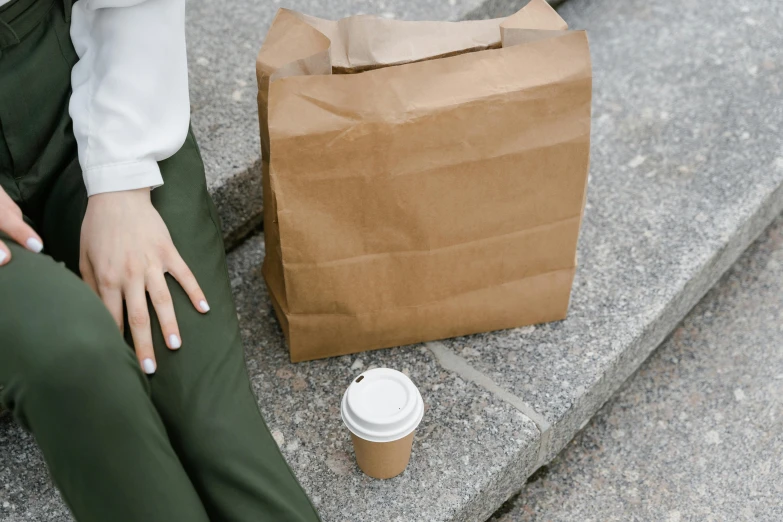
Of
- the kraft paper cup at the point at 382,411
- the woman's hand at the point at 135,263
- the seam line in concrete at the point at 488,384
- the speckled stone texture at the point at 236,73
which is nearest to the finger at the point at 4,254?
the woman's hand at the point at 135,263

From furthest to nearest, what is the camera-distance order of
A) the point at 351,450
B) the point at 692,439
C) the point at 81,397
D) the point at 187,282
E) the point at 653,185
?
the point at 653,185
the point at 692,439
the point at 351,450
the point at 187,282
the point at 81,397

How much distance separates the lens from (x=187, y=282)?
971 millimetres

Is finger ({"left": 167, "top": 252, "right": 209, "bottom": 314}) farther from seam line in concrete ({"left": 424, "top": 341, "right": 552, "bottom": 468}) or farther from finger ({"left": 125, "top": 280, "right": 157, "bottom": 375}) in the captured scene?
seam line in concrete ({"left": 424, "top": 341, "right": 552, "bottom": 468})

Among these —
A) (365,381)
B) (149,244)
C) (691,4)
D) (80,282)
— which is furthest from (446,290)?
(691,4)

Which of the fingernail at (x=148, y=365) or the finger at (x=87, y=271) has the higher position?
the finger at (x=87, y=271)

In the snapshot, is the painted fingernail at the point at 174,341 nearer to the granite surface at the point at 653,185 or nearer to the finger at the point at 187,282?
the finger at the point at 187,282

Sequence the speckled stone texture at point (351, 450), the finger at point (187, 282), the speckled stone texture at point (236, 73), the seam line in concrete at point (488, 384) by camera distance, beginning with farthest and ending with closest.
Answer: the speckled stone texture at point (236, 73), the seam line in concrete at point (488, 384), the speckled stone texture at point (351, 450), the finger at point (187, 282)

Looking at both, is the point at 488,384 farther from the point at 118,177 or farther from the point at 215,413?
the point at 118,177

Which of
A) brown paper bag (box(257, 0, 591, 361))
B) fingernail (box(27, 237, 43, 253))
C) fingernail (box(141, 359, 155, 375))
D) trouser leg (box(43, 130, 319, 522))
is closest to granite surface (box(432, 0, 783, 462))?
brown paper bag (box(257, 0, 591, 361))

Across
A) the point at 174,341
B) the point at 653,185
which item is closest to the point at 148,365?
the point at 174,341

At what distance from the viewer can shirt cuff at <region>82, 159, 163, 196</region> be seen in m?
0.97

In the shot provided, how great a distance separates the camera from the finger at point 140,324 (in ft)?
2.99

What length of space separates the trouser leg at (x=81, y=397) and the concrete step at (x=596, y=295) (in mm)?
388

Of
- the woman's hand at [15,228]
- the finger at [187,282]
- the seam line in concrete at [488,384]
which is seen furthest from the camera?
the seam line in concrete at [488,384]
